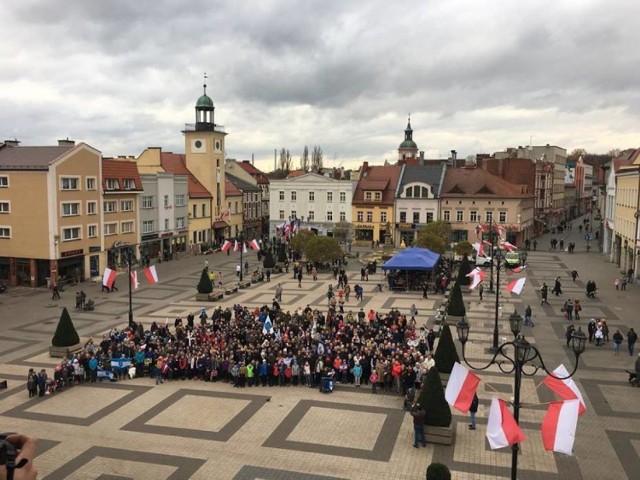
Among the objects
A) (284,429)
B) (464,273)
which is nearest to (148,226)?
(464,273)

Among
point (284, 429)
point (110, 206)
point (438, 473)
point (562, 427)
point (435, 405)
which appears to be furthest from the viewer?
point (110, 206)

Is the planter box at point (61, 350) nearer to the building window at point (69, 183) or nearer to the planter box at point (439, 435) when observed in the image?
the planter box at point (439, 435)

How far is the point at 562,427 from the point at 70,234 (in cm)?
4574

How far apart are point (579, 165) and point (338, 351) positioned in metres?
146

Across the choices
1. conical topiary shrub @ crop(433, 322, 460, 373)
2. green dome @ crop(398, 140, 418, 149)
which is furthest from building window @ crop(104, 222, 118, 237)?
green dome @ crop(398, 140, 418, 149)

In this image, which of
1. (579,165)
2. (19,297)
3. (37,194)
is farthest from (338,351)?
(579,165)

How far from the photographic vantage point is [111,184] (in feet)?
181

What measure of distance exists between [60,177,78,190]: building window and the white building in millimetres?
34554

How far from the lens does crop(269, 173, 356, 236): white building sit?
79.6m

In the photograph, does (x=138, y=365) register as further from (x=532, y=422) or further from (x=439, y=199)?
(x=439, y=199)

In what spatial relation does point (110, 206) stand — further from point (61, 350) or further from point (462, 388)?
point (462, 388)

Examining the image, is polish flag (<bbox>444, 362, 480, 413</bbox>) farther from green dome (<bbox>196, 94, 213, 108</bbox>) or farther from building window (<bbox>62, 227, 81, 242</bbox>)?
green dome (<bbox>196, 94, 213, 108</bbox>)

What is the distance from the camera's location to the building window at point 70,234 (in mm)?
48625

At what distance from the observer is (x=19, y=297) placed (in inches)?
1722
